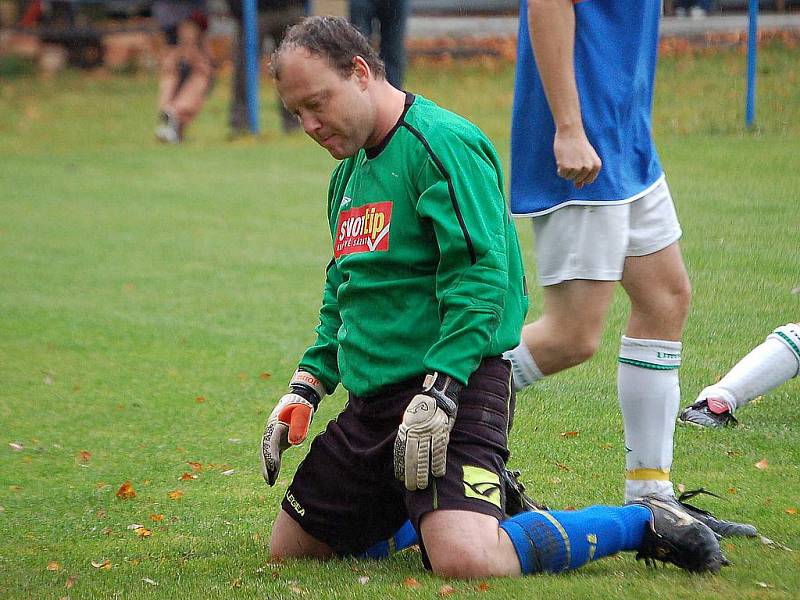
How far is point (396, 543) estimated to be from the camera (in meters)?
3.40

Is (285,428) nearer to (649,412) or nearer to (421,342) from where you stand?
(421,342)

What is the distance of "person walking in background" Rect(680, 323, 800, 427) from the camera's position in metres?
4.11

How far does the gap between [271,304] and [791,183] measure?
3140mm

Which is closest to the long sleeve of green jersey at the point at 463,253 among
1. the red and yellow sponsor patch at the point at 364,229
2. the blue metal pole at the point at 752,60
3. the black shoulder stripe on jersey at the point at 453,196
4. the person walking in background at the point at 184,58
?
the black shoulder stripe on jersey at the point at 453,196

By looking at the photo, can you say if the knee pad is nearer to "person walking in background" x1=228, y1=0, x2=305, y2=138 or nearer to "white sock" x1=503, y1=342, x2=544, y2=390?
"white sock" x1=503, y1=342, x2=544, y2=390

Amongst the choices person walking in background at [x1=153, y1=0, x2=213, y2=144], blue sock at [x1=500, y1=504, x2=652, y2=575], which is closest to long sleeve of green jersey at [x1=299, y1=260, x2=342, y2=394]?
blue sock at [x1=500, y1=504, x2=652, y2=575]

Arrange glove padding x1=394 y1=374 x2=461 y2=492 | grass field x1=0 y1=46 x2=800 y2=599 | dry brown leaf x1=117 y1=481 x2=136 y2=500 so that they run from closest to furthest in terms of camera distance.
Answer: glove padding x1=394 y1=374 x2=461 y2=492 < grass field x1=0 y1=46 x2=800 y2=599 < dry brown leaf x1=117 y1=481 x2=136 y2=500

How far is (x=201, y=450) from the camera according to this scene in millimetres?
4484

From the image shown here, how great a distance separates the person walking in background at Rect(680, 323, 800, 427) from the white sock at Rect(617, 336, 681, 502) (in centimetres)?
75

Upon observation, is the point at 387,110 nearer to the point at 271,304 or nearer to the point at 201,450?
the point at 201,450

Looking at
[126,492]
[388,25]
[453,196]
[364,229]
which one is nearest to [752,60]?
[388,25]

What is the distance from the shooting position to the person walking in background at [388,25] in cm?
1263

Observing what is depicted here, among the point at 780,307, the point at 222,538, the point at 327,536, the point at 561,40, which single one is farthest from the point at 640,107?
the point at 780,307

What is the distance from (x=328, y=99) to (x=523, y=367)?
1010mm
